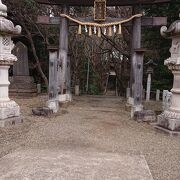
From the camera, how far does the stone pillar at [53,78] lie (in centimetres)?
934

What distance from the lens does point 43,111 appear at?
902cm

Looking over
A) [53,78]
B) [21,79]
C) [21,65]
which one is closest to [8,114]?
[53,78]

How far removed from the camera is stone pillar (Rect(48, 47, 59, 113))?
9.34 meters

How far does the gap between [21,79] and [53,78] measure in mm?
5755

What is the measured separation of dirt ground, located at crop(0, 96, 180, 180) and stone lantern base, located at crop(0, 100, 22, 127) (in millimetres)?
201

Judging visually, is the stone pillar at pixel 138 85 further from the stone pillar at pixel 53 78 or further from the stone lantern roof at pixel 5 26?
the stone lantern roof at pixel 5 26

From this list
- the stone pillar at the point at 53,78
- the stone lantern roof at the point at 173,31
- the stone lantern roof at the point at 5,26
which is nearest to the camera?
the stone lantern roof at the point at 173,31

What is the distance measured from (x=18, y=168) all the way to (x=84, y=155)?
1.21 metres

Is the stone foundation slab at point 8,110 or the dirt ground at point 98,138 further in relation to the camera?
the stone foundation slab at point 8,110

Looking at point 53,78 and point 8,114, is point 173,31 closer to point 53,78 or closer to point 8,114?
point 53,78

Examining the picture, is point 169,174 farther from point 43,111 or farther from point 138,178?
point 43,111

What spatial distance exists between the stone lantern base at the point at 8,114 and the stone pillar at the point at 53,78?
2109mm

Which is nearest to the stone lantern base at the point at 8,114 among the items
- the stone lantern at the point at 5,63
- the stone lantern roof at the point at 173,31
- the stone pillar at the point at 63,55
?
the stone lantern at the point at 5,63

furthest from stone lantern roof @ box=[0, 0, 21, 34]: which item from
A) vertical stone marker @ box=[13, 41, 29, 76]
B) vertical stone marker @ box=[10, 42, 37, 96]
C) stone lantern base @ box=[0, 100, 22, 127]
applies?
vertical stone marker @ box=[13, 41, 29, 76]
